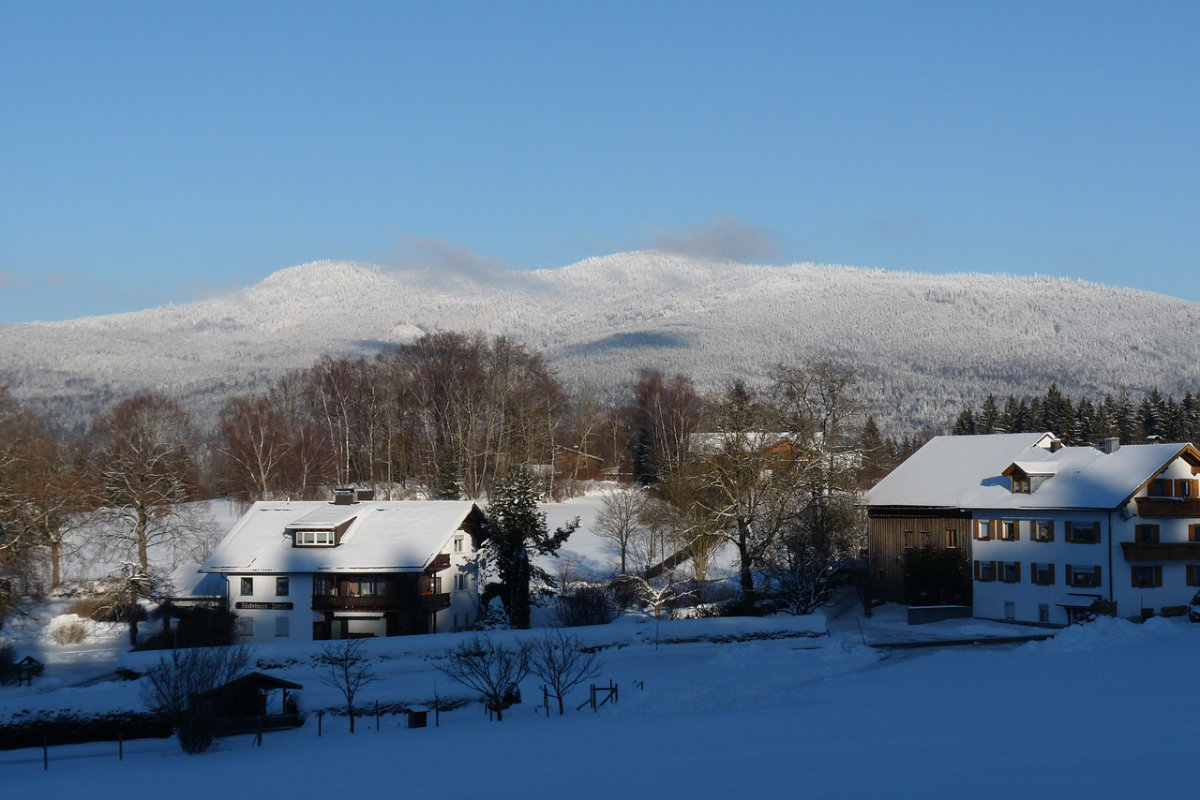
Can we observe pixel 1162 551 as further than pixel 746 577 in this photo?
No

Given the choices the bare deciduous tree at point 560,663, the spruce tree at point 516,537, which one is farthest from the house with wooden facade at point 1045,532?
the bare deciduous tree at point 560,663

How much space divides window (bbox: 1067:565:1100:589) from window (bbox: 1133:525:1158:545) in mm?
2498

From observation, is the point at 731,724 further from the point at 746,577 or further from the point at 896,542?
the point at 896,542

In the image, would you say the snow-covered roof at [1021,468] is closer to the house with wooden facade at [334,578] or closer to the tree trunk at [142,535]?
the house with wooden facade at [334,578]

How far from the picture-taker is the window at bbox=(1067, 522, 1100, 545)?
51938mm

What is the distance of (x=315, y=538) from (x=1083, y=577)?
33758 millimetres

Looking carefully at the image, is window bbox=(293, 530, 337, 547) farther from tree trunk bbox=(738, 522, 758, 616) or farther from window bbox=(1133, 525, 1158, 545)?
window bbox=(1133, 525, 1158, 545)

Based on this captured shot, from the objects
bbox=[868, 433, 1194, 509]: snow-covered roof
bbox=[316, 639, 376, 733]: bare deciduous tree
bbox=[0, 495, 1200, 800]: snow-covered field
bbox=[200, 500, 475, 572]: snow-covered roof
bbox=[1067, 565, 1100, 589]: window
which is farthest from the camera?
bbox=[868, 433, 1194, 509]: snow-covered roof

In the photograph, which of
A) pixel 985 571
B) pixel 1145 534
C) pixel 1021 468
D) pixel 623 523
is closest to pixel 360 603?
pixel 623 523

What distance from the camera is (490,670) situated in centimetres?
4203

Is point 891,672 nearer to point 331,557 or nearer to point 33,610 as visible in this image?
point 331,557

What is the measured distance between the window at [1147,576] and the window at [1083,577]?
167 cm

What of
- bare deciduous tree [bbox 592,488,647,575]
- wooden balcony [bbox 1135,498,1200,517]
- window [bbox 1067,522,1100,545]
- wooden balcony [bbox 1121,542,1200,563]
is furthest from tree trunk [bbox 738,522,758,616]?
wooden balcony [bbox 1135,498,1200,517]

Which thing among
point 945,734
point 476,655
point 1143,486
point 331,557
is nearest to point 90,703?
point 476,655
